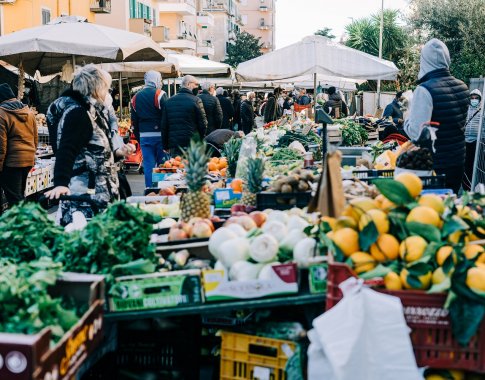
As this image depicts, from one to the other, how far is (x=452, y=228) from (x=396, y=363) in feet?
2.42

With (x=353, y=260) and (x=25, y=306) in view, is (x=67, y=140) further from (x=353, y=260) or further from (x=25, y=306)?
(x=353, y=260)

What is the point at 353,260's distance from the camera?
3189 mm

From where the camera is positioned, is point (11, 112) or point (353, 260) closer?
point (353, 260)

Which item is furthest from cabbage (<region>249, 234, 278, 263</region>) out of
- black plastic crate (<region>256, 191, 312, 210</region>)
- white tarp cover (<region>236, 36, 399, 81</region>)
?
white tarp cover (<region>236, 36, 399, 81</region>)

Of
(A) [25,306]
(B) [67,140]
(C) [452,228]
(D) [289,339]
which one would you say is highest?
(B) [67,140]

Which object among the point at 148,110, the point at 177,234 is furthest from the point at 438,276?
the point at 148,110

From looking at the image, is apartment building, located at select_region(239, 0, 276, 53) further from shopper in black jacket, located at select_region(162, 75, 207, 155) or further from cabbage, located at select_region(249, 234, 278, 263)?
cabbage, located at select_region(249, 234, 278, 263)

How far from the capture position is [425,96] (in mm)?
6129

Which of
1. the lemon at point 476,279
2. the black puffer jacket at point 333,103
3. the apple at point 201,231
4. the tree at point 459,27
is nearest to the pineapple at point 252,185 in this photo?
the apple at point 201,231

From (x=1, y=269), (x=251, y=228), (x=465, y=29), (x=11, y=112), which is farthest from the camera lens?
(x=465, y=29)

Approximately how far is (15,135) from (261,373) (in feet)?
19.7

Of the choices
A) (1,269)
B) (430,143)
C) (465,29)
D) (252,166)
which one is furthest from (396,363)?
(465,29)

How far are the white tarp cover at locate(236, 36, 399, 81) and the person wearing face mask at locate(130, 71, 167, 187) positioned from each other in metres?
1.83

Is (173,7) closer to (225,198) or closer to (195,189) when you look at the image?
(225,198)
